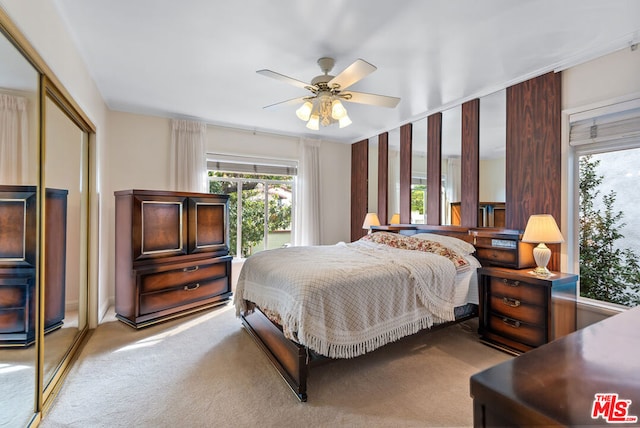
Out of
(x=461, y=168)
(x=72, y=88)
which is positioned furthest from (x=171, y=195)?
(x=461, y=168)

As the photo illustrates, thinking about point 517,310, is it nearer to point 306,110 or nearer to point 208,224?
point 306,110

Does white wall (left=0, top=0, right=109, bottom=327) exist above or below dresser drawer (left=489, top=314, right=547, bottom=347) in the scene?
above

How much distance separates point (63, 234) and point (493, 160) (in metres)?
4.26

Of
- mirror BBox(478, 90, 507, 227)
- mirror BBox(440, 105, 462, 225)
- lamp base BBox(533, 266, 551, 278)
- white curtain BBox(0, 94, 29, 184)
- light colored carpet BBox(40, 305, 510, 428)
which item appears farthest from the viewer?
mirror BBox(440, 105, 462, 225)

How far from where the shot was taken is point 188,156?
431 centimetres

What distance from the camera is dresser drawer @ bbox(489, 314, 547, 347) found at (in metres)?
2.45

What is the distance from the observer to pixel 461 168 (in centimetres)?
356

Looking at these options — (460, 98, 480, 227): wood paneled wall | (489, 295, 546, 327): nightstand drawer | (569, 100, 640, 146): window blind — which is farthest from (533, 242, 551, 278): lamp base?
(569, 100, 640, 146): window blind

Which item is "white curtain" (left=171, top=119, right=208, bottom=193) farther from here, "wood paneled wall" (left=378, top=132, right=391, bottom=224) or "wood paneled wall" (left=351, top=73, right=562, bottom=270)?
"wood paneled wall" (left=351, top=73, right=562, bottom=270)

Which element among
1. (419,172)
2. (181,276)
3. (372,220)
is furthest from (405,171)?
(181,276)

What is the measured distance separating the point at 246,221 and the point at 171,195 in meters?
1.62

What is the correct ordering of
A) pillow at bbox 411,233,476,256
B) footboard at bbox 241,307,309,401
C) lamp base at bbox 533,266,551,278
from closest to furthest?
1. footboard at bbox 241,307,309,401
2. lamp base at bbox 533,266,551,278
3. pillow at bbox 411,233,476,256

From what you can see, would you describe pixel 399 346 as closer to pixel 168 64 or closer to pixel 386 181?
pixel 386 181

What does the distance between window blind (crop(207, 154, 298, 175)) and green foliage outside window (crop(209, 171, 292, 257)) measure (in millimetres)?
111
